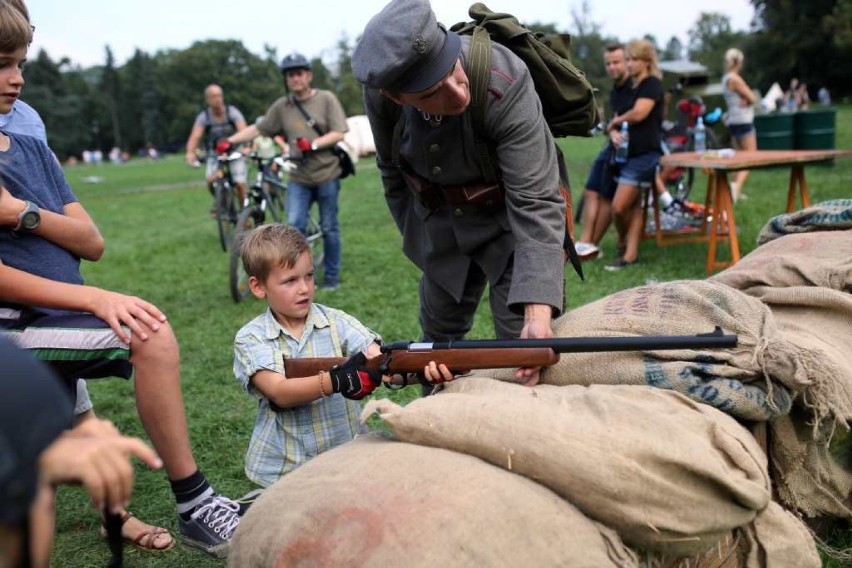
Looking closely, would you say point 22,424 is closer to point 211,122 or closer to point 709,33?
point 211,122

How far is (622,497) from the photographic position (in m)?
2.23

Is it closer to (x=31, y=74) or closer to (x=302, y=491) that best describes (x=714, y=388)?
(x=302, y=491)

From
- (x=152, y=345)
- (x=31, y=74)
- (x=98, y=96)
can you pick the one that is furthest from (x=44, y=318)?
(x=98, y=96)

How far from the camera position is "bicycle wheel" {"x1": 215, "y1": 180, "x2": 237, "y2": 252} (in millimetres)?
10469

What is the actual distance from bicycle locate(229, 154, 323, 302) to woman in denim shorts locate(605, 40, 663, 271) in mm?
2852

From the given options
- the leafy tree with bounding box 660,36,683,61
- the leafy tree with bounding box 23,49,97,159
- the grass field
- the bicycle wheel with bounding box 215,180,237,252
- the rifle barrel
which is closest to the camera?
the rifle barrel

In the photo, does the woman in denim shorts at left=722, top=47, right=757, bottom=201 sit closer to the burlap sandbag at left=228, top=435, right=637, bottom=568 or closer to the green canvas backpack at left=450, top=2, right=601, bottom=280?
the green canvas backpack at left=450, top=2, right=601, bottom=280

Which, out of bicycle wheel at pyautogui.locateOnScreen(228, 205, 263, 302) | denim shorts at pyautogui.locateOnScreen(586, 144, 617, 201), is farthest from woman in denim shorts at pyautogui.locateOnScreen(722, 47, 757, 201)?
bicycle wheel at pyautogui.locateOnScreen(228, 205, 263, 302)

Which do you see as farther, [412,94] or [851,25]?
[851,25]

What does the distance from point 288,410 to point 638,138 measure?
5.92m

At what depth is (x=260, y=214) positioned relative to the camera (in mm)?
8820

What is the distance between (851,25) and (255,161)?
48.2 metres

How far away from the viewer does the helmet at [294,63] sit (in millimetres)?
7906

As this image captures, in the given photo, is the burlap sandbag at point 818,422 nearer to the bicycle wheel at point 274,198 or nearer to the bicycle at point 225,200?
the bicycle wheel at point 274,198
